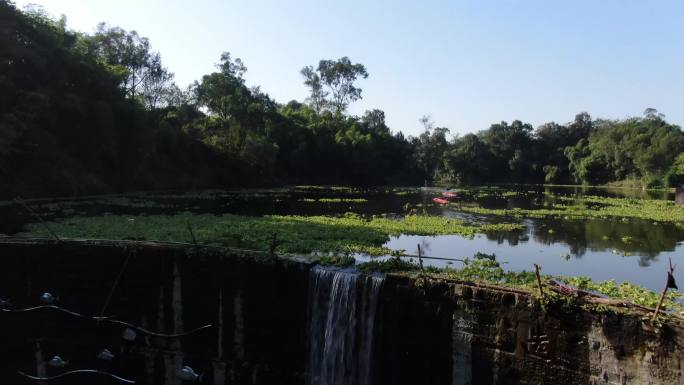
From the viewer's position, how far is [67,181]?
35.9 meters

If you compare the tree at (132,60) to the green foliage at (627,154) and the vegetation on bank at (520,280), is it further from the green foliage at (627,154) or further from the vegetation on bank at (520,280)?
the green foliage at (627,154)

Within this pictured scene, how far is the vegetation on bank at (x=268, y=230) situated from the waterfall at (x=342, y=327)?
3159 mm

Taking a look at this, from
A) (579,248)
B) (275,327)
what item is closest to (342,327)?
(275,327)

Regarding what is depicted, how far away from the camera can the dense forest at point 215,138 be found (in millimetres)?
34344

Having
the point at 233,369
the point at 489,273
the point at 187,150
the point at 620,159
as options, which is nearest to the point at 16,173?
the point at 187,150

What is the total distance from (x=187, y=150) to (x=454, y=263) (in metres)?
48.2

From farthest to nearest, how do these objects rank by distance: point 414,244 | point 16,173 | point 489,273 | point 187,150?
point 187,150 < point 16,173 < point 414,244 < point 489,273

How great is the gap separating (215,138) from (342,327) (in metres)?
55.7

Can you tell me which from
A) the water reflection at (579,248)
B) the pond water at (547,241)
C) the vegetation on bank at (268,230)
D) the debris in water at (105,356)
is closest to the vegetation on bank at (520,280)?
the vegetation on bank at (268,230)

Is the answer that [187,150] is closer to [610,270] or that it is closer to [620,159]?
[610,270]

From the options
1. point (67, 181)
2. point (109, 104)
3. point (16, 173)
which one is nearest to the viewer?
point (16, 173)

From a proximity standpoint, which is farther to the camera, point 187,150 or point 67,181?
point 187,150

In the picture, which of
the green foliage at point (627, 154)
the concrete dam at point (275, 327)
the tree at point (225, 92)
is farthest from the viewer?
the green foliage at point (627, 154)

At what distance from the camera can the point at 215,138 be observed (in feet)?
207
